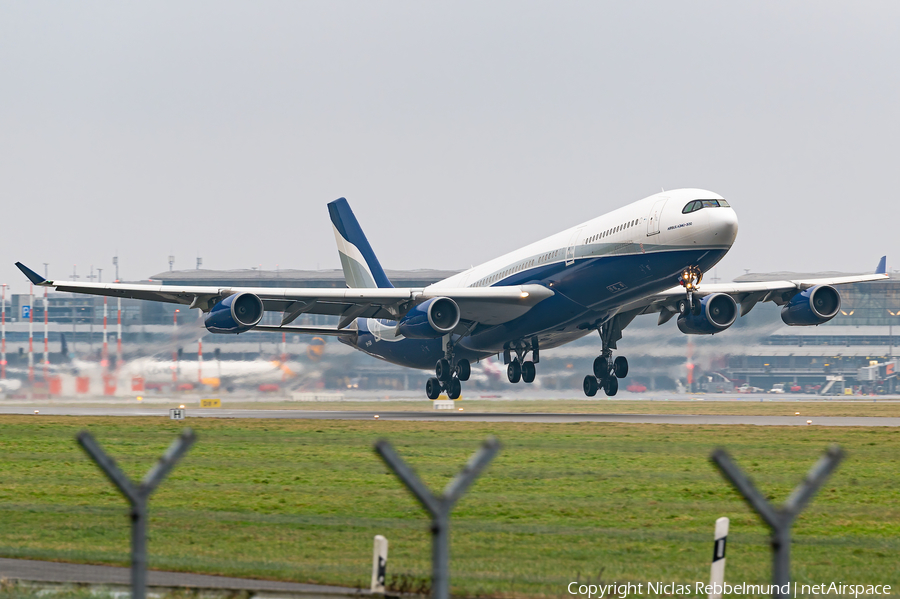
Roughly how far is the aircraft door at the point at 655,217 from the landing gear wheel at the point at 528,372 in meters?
14.1

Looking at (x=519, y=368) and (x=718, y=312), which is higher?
(x=718, y=312)

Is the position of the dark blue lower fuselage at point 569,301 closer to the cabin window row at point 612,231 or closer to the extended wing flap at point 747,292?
the cabin window row at point 612,231

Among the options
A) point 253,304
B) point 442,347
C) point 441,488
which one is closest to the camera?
point 441,488

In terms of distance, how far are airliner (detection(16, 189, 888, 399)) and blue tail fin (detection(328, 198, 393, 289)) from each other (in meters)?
3.76

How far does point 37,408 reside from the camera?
55812 mm

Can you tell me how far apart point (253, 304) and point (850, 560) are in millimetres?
30269

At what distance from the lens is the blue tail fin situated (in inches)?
2239

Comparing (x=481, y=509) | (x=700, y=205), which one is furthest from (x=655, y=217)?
(x=481, y=509)

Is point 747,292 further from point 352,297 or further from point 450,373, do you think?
point 352,297

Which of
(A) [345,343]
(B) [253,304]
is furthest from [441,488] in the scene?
(A) [345,343]

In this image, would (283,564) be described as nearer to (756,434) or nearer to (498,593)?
(498,593)

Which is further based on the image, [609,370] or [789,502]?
[609,370]

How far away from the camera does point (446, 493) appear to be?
22.2 feet

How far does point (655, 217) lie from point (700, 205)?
1580 millimetres
